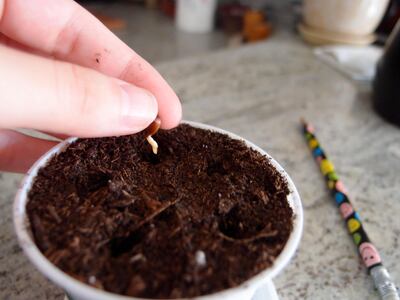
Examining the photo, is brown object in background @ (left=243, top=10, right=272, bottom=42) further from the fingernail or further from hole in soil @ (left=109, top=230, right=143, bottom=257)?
hole in soil @ (left=109, top=230, right=143, bottom=257)

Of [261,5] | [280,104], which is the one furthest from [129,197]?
[261,5]

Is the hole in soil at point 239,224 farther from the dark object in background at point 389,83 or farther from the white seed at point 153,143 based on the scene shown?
the dark object in background at point 389,83

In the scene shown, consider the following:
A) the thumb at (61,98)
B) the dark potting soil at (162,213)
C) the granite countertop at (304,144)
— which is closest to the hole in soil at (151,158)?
the dark potting soil at (162,213)

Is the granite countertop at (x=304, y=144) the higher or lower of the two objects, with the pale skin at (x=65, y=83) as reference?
lower

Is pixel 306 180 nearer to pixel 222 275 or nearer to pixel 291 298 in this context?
pixel 291 298

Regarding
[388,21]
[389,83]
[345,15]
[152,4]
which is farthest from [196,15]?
[389,83]

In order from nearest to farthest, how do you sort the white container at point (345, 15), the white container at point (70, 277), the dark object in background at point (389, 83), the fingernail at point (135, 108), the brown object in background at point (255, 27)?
the white container at point (70, 277), the fingernail at point (135, 108), the dark object in background at point (389, 83), the white container at point (345, 15), the brown object in background at point (255, 27)

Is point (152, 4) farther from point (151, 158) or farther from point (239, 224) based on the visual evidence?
point (239, 224)
